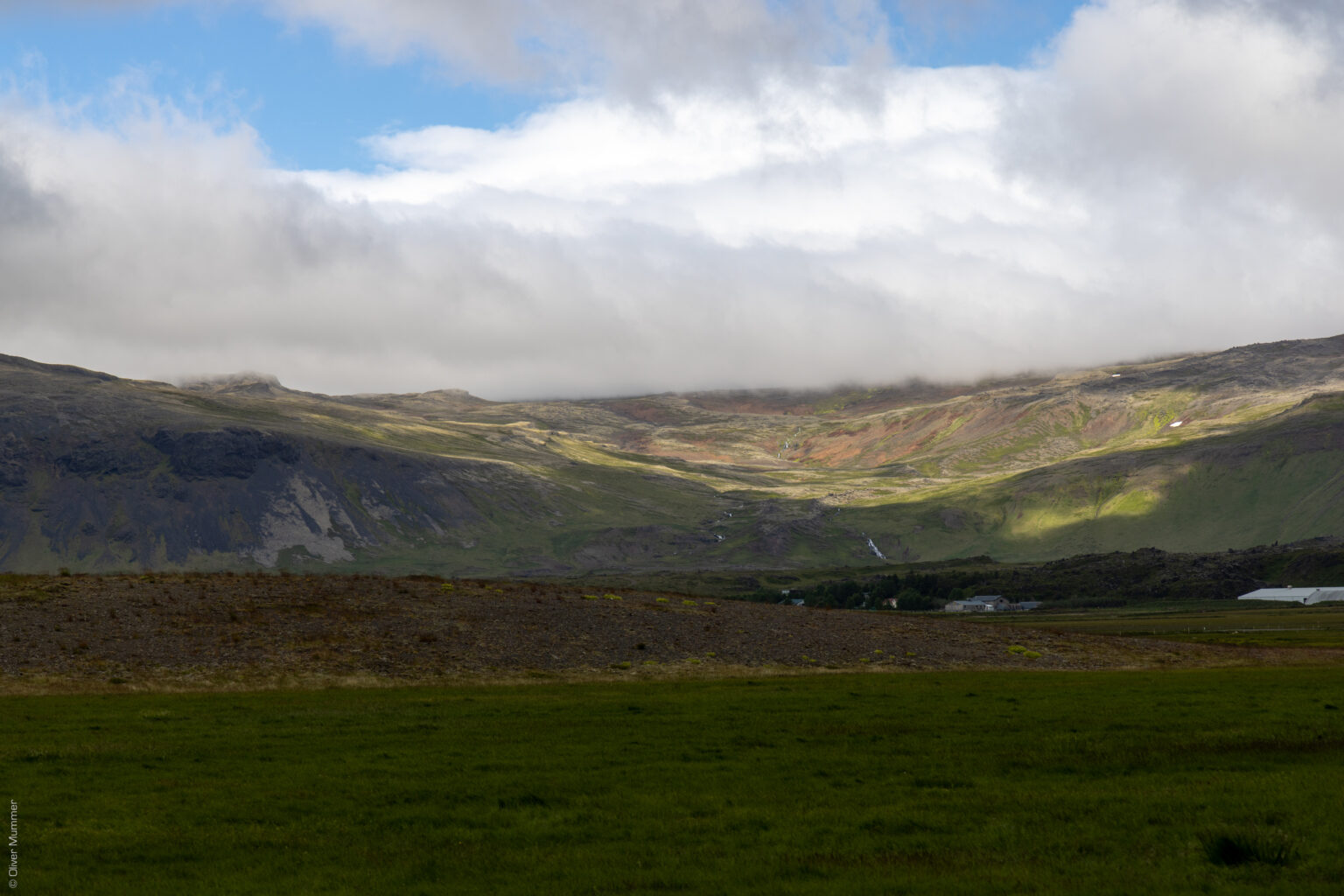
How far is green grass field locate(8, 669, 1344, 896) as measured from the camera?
17078 millimetres

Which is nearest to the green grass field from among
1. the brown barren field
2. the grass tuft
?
the grass tuft

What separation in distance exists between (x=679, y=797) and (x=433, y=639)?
34.7m

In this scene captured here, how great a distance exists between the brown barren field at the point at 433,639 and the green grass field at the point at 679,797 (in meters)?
9.55

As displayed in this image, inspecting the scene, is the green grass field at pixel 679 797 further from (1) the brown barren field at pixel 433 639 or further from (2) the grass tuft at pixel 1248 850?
(1) the brown barren field at pixel 433 639

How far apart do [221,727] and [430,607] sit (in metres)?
28.4

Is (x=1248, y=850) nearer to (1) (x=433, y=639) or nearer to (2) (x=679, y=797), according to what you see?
(2) (x=679, y=797)

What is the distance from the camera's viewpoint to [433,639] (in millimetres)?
55000

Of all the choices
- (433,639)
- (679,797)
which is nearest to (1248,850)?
(679,797)

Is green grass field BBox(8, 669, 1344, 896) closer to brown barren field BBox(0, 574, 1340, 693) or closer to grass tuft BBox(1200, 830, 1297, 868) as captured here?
grass tuft BBox(1200, 830, 1297, 868)

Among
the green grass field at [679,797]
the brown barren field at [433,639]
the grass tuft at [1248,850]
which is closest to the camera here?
the grass tuft at [1248,850]

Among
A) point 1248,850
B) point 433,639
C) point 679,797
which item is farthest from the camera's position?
point 433,639

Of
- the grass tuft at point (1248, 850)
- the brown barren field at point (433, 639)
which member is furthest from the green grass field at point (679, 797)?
the brown barren field at point (433, 639)

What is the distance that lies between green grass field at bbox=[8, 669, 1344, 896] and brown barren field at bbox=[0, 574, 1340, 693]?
9549mm

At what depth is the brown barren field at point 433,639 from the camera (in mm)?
47750
